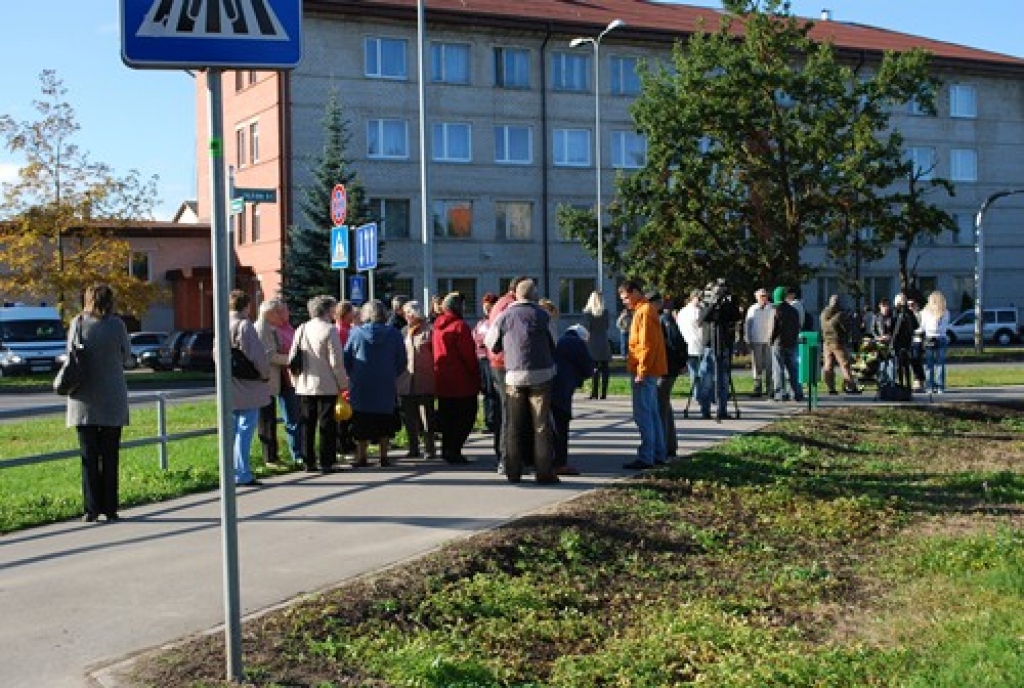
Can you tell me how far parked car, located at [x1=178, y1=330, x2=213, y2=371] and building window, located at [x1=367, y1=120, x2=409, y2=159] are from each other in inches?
406

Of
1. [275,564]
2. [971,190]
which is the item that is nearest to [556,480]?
[275,564]

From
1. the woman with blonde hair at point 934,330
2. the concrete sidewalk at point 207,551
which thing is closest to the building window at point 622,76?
the woman with blonde hair at point 934,330

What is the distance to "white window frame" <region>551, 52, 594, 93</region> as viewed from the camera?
174 feet

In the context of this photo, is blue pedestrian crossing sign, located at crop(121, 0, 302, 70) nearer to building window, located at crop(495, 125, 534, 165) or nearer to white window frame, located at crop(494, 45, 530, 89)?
building window, located at crop(495, 125, 534, 165)

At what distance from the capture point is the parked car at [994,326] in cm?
6344

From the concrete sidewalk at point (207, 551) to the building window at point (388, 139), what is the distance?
36596 mm

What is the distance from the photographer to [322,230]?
4078 cm

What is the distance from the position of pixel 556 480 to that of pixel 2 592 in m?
5.56

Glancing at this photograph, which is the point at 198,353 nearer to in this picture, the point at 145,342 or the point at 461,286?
the point at 145,342

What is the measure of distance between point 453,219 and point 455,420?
38185 millimetres

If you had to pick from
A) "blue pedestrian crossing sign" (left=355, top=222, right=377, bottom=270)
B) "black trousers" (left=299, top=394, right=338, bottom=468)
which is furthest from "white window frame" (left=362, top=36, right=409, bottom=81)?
"black trousers" (left=299, top=394, right=338, bottom=468)

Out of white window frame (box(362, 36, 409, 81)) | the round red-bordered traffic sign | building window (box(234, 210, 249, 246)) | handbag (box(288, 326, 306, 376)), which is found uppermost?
white window frame (box(362, 36, 409, 81))

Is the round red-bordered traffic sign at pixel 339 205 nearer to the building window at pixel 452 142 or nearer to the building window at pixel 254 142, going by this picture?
the building window at pixel 452 142

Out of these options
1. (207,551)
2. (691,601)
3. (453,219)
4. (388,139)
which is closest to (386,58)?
(388,139)
